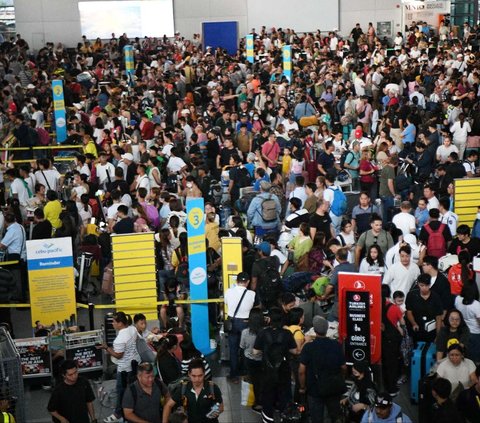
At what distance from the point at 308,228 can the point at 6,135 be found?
1082cm

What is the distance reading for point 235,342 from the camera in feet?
34.7

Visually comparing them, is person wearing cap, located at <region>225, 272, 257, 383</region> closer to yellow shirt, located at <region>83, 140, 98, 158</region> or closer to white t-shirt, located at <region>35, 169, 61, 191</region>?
white t-shirt, located at <region>35, 169, 61, 191</region>

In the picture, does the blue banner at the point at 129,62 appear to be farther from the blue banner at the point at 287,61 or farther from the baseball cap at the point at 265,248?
the baseball cap at the point at 265,248

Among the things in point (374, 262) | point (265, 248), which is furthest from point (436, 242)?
point (265, 248)

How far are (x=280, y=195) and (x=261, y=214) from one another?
950 mm

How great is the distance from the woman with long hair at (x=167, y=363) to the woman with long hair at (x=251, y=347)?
2.50ft

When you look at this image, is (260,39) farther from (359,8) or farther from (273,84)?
(273,84)

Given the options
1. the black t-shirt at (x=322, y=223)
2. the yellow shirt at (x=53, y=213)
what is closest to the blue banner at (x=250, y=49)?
the yellow shirt at (x=53, y=213)

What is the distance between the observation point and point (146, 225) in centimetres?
1331

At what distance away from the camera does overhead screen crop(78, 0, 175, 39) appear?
36.2 meters

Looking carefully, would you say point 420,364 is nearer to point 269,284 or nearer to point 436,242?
point 269,284

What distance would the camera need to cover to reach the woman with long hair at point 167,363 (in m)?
9.15

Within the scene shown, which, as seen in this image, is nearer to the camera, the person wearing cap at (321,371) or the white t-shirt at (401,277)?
the person wearing cap at (321,371)

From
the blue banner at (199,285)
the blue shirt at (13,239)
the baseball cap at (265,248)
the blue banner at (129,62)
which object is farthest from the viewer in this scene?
the blue banner at (129,62)
